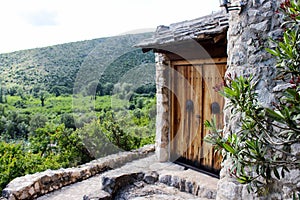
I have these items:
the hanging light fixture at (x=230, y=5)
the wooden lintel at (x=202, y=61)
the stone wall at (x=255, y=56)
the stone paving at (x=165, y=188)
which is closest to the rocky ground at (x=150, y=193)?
the stone paving at (x=165, y=188)

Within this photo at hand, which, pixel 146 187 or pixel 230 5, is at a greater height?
pixel 230 5

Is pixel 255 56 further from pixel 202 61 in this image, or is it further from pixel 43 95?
pixel 43 95

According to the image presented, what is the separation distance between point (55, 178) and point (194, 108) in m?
3.49

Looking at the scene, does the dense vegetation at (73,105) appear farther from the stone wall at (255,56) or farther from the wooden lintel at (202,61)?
the stone wall at (255,56)

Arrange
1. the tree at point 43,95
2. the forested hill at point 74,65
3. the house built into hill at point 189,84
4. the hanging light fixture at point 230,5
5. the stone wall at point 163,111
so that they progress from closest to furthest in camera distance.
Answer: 1. the hanging light fixture at point 230,5
2. the house built into hill at point 189,84
3. the stone wall at point 163,111
4. the forested hill at point 74,65
5. the tree at point 43,95

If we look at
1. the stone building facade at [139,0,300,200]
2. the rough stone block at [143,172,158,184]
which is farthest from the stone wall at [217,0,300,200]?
the rough stone block at [143,172,158,184]

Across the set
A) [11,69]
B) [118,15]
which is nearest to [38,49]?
[11,69]

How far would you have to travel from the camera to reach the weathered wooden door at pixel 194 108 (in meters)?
5.31

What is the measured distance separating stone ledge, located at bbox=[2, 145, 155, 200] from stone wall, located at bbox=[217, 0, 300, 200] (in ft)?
12.8

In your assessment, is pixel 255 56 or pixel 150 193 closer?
pixel 255 56

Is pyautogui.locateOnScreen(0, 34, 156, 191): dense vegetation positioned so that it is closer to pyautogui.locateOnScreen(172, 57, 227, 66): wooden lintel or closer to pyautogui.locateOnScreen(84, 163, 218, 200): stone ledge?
pyautogui.locateOnScreen(84, 163, 218, 200): stone ledge

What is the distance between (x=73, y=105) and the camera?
1076cm

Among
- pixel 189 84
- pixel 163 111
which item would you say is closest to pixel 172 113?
pixel 163 111

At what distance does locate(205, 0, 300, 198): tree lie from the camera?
7.52 feet
